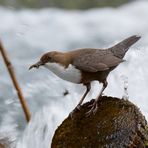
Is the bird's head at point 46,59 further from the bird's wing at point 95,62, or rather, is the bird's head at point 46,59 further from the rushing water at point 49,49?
the rushing water at point 49,49

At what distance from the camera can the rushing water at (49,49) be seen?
18.2 ft

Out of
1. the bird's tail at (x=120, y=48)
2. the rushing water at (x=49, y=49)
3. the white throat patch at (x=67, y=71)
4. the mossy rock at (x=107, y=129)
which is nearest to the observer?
the mossy rock at (x=107, y=129)

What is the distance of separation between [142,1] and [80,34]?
4.69ft

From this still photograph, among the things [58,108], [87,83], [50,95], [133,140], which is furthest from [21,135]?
[133,140]

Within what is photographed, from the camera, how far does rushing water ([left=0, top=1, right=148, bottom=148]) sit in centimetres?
556

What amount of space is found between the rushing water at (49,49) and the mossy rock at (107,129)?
1334 millimetres

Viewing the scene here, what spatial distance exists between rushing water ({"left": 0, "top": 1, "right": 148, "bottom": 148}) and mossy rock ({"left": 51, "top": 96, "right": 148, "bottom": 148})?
1334 mm

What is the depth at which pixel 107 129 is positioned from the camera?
139 inches

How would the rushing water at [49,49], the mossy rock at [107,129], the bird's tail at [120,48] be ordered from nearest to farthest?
the mossy rock at [107,129] → the bird's tail at [120,48] → the rushing water at [49,49]

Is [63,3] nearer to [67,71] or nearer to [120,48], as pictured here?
[120,48]

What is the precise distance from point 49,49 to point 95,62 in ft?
14.4

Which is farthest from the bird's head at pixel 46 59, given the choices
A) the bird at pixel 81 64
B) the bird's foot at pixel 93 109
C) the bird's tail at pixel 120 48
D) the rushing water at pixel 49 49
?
the rushing water at pixel 49 49

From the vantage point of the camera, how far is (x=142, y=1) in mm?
9328

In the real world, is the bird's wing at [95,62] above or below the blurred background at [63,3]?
above
